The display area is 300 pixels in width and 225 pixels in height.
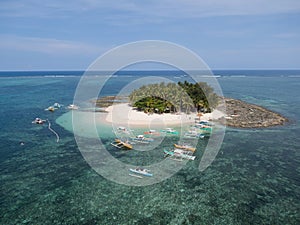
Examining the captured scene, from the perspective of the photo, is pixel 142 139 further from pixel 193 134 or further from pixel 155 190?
pixel 155 190

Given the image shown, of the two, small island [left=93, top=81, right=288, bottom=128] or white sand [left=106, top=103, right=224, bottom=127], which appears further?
small island [left=93, top=81, right=288, bottom=128]

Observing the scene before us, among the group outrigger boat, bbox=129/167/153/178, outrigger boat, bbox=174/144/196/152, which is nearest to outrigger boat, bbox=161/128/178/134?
outrigger boat, bbox=174/144/196/152

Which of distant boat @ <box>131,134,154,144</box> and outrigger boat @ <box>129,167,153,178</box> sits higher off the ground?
distant boat @ <box>131,134,154,144</box>

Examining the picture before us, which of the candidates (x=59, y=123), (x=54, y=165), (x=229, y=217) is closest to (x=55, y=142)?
(x=54, y=165)

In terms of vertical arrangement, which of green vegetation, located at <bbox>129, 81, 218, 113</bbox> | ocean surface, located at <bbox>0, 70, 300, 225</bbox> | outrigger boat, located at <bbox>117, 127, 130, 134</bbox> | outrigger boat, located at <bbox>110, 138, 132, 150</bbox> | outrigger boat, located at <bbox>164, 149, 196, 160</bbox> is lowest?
ocean surface, located at <bbox>0, 70, 300, 225</bbox>

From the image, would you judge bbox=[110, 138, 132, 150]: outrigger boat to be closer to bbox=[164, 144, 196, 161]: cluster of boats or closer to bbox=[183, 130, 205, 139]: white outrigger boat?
bbox=[164, 144, 196, 161]: cluster of boats

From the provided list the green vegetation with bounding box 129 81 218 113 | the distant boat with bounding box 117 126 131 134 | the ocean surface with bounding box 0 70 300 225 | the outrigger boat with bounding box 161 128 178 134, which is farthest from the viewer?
the green vegetation with bounding box 129 81 218 113
